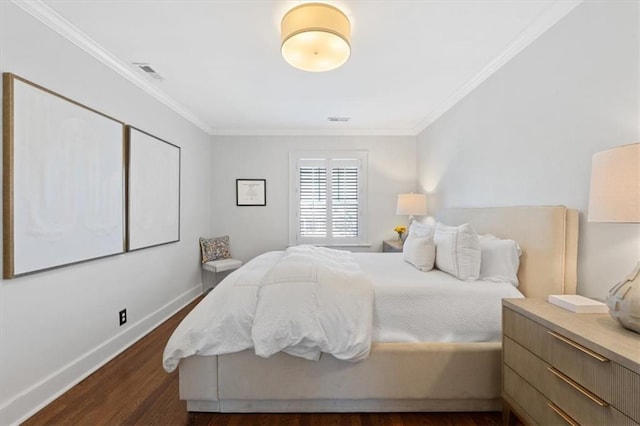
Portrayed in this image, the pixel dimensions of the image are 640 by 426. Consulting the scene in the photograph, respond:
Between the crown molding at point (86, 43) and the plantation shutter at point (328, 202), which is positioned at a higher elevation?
the crown molding at point (86, 43)

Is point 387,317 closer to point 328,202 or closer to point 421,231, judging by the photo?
point 421,231

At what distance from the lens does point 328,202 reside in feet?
15.6

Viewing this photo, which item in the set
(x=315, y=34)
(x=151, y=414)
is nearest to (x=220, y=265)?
(x=151, y=414)

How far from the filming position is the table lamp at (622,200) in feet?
3.62

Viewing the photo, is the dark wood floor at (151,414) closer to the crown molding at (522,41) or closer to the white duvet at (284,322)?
the white duvet at (284,322)

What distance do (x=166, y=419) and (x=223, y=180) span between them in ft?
11.6

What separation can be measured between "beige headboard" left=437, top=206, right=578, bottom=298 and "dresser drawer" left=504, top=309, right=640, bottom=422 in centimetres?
57

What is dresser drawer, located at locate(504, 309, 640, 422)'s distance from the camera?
0.96m

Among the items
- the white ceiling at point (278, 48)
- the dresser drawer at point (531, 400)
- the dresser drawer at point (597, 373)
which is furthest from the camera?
the white ceiling at point (278, 48)

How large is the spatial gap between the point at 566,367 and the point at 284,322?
132cm

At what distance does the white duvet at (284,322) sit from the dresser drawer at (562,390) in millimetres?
757

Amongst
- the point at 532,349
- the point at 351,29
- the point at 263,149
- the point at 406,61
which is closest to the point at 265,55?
the point at 351,29

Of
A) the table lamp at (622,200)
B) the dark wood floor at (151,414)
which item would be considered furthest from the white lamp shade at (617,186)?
the dark wood floor at (151,414)

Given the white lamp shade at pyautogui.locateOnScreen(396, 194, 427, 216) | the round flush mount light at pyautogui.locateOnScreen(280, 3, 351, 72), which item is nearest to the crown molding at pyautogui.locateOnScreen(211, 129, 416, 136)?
the white lamp shade at pyautogui.locateOnScreen(396, 194, 427, 216)
